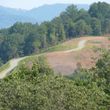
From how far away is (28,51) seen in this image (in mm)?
90250

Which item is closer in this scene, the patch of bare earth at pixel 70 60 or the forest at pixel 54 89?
the forest at pixel 54 89

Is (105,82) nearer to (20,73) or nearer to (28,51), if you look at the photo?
(20,73)

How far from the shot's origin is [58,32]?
293 feet

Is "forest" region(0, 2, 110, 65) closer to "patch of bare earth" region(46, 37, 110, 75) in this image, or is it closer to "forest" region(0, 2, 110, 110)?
"patch of bare earth" region(46, 37, 110, 75)

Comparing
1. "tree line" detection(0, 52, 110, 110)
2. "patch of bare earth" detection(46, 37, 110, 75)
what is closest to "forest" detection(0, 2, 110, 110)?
"tree line" detection(0, 52, 110, 110)

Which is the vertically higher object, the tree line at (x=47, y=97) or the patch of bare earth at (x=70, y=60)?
the tree line at (x=47, y=97)

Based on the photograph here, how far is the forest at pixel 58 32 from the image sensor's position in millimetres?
86438

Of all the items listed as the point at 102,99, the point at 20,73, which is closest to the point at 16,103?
the point at 102,99

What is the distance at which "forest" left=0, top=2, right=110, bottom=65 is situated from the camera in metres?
86.4

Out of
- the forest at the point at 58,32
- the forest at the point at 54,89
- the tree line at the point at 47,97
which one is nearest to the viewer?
the tree line at the point at 47,97

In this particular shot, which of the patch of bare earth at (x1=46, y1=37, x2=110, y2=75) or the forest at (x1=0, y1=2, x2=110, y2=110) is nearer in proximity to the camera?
the forest at (x1=0, y1=2, x2=110, y2=110)

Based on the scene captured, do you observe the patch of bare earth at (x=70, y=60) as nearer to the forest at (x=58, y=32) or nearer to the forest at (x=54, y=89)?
the forest at (x=54, y=89)

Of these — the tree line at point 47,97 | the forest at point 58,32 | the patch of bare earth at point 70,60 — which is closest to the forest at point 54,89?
the tree line at point 47,97

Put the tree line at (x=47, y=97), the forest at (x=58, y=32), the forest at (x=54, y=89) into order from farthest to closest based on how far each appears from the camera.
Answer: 1. the forest at (x=58, y=32)
2. the forest at (x=54, y=89)
3. the tree line at (x=47, y=97)
